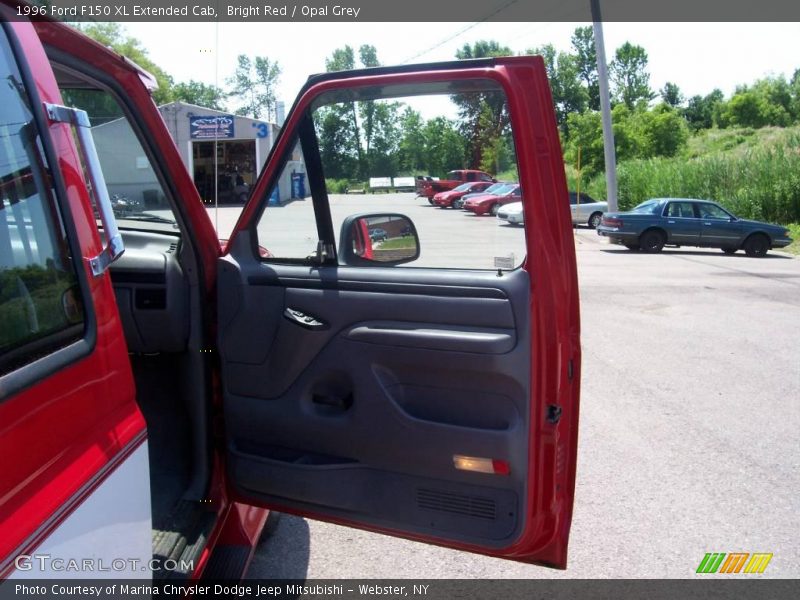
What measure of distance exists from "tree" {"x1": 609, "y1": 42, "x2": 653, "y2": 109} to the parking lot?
74.3m

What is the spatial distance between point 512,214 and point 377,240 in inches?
21.7

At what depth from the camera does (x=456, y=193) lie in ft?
9.16

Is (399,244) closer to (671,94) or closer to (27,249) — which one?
(27,249)

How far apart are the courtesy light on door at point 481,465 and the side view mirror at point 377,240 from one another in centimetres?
75

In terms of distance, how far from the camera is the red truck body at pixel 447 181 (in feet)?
8.95

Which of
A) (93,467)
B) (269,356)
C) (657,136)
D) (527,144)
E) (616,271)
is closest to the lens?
(93,467)

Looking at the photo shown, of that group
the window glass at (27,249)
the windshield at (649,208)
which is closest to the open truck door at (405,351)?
the window glass at (27,249)

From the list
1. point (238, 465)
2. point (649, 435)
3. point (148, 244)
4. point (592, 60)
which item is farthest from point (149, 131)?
point (592, 60)

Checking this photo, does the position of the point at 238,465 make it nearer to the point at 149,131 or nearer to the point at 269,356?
the point at 269,356

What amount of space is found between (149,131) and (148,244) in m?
Result: 0.70

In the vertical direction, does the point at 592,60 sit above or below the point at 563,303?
above

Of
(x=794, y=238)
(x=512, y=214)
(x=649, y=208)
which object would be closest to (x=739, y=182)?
(x=794, y=238)

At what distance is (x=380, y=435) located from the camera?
102 inches

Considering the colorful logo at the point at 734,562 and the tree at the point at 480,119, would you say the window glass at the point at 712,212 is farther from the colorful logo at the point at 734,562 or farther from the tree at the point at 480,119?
the tree at the point at 480,119
